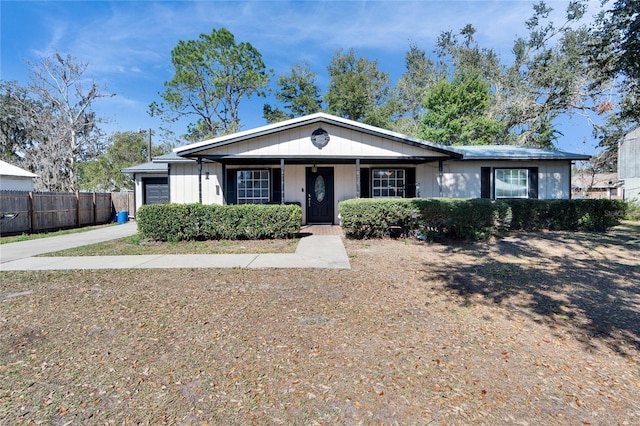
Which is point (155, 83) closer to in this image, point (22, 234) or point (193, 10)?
point (193, 10)

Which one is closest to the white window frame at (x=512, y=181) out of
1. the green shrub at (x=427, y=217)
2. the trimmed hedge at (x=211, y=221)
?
the green shrub at (x=427, y=217)

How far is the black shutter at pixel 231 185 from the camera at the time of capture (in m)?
12.9

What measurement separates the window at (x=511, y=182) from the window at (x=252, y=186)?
931 centimetres

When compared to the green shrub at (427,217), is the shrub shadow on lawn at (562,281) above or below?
below

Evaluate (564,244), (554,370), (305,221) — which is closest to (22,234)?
(305,221)

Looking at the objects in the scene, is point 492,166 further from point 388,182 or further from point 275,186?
point 275,186

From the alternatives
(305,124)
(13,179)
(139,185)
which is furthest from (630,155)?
(13,179)

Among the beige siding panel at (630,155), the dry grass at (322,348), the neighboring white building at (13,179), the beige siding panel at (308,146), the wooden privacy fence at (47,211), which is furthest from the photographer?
the neighboring white building at (13,179)

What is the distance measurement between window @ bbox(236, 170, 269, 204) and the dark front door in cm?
179

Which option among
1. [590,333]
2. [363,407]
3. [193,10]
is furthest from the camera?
[193,10]

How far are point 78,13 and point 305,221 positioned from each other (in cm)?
1104

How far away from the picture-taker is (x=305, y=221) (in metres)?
13.2

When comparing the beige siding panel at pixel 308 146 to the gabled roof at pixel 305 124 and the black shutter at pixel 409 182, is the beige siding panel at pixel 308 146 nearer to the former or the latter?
the gabled roof at pixel 305 124

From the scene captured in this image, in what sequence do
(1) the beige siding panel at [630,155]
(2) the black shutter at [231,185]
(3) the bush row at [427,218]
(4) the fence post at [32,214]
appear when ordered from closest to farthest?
1. (3) the bush row at [427,218]
2. (1) the beige siding panel at [630,155]
3. (4) the fence post at [32,214]
4. (2) the black shutter at [231,185]
